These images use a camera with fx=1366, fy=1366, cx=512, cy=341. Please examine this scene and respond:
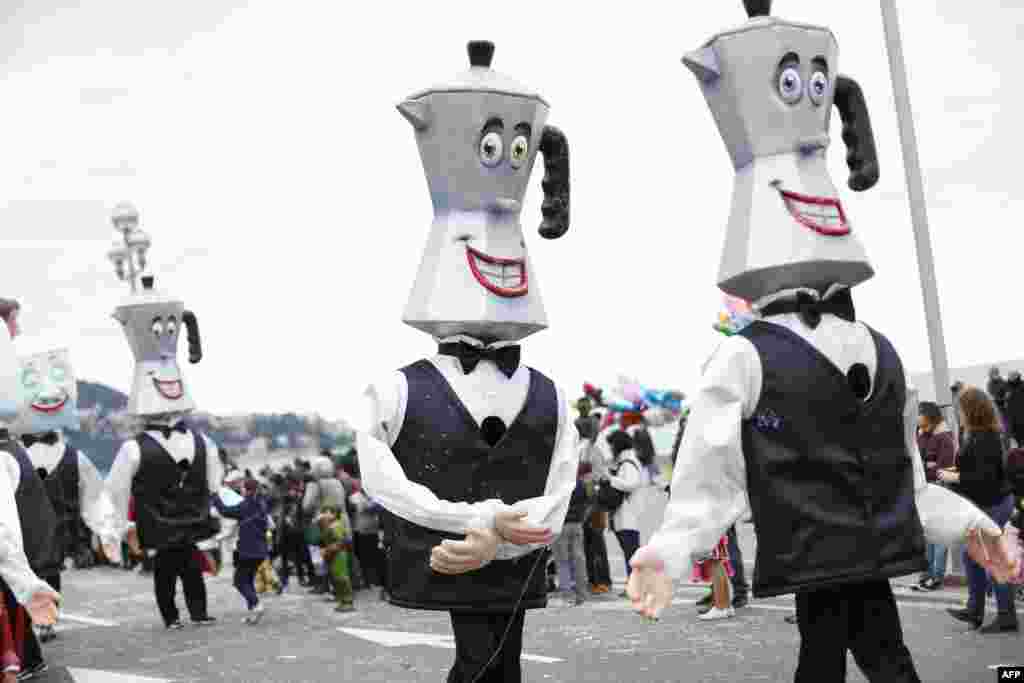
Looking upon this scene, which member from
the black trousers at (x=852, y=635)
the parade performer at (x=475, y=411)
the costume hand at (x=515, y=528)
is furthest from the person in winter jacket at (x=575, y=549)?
the black trousers at (x=852, y=635)

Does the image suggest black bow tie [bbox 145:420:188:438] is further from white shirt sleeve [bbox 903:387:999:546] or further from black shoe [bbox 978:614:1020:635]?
white shirt sleeve [bbox 903:387:999:546]

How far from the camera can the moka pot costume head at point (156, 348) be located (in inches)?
455

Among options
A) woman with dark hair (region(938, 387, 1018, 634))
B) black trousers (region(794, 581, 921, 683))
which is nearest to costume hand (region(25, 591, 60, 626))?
black trousers (region(794, 581, 921, 683))

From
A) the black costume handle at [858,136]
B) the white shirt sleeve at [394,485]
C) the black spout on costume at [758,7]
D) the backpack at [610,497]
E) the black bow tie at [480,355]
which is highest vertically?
the black spout on costume at [758,7]

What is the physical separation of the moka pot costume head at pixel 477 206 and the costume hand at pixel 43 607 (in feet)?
6.80

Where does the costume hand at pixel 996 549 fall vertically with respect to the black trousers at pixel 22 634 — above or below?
above

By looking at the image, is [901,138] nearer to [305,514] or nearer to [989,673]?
[989,673]

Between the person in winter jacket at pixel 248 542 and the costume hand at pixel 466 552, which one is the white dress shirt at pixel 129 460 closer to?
the person in winter jacket at pixel 248 542

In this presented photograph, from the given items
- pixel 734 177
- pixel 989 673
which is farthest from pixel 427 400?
pixel 989 673

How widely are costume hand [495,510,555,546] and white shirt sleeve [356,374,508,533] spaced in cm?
4

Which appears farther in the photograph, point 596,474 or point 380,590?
point 380,590

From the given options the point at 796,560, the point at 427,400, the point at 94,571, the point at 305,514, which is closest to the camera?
the point at 796,560

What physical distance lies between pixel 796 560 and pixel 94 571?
19.9 metres

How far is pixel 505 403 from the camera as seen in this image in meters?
5.33
